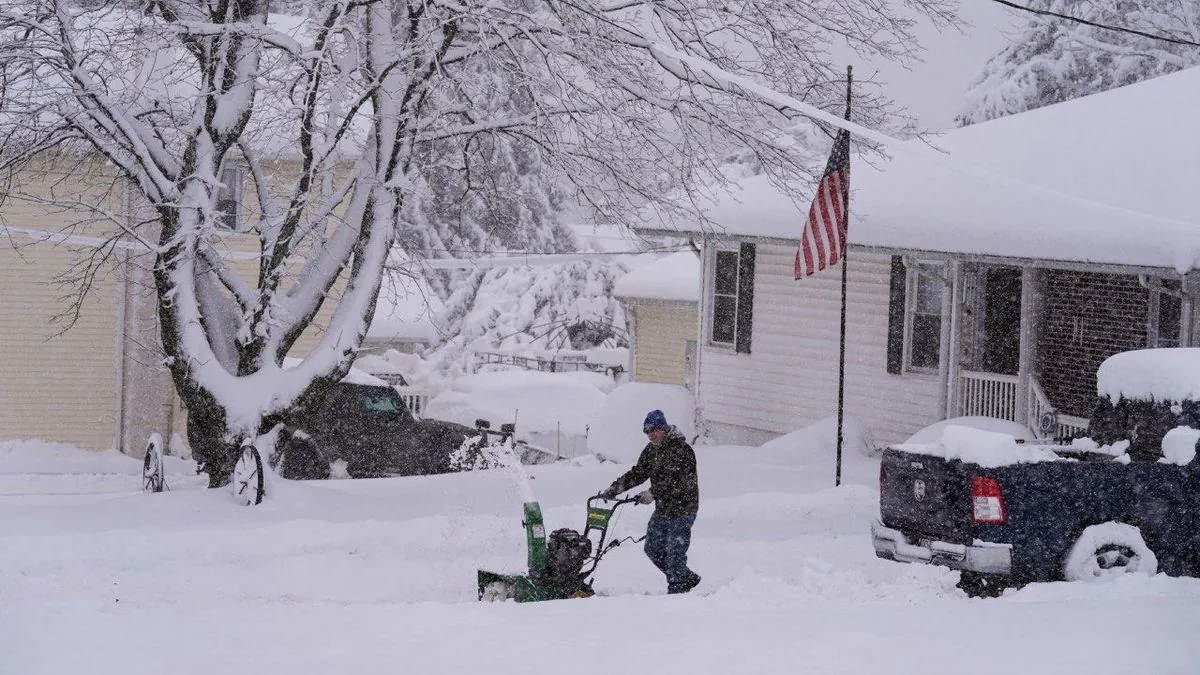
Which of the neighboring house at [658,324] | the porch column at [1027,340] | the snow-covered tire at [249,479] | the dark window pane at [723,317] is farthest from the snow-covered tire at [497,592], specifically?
the neighboring house at [658,324]

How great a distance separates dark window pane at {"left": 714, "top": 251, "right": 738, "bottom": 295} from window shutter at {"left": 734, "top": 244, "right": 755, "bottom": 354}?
31 centimetres

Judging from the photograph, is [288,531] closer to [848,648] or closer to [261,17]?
[261,17]

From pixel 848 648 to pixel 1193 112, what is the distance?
14468 millimetres

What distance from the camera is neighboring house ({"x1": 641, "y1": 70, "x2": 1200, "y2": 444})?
16859 millimetres

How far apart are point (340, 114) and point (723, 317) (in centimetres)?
984

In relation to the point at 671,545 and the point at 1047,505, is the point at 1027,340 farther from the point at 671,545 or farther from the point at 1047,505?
the point at 671,545

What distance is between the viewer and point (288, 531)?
13094mm

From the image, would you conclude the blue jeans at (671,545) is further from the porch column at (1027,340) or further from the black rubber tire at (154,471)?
the porch column at (1027,340)

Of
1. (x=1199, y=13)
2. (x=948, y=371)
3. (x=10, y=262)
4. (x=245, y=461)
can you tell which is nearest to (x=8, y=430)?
(x=10, y=262)

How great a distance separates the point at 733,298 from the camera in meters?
23.4

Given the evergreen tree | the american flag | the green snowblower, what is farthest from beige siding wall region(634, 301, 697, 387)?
the green snowblower

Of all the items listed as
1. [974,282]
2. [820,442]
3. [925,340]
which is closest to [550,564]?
[820,442]

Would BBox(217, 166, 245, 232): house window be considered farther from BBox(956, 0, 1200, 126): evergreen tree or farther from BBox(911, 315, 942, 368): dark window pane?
BBox(956, 0, 1200, 126): evergreen tree

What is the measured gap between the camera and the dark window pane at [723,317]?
23422 mm
